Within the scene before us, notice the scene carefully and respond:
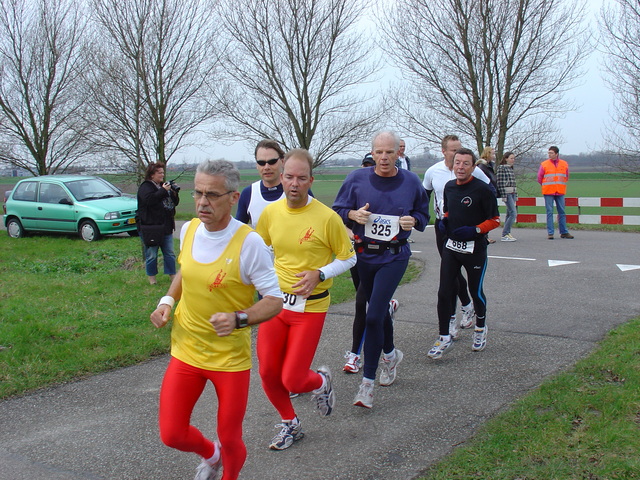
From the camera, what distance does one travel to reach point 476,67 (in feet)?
61.7

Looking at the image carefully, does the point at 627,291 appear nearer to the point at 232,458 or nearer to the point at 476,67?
the point at 232,458

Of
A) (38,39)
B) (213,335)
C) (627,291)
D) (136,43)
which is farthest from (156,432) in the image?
(38,39)

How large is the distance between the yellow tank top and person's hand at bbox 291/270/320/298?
2.17ft

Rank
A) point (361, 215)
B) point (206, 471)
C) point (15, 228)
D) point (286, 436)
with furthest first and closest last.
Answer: point (15, 228)
point (361, 215)
point (286, 436)
point (206, 471)

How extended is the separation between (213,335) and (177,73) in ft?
54.3

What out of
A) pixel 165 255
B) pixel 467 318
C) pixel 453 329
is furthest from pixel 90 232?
pixel 453 329

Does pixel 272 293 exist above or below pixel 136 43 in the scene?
below

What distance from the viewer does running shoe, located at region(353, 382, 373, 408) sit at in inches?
188

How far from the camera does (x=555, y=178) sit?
47.8 ft

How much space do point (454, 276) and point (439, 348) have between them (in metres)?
0.70

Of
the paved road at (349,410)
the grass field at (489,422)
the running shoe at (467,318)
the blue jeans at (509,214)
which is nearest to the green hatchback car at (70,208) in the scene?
the grass field at (489,422)

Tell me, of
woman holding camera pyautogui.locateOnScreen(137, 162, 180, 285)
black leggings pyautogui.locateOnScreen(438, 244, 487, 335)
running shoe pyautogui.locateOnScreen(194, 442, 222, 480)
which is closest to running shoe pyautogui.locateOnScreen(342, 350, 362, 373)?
black leggings pyautogui.locateOnScreen(438, 244, 487, 335)

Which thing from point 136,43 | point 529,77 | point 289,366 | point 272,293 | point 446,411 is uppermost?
point 136,43

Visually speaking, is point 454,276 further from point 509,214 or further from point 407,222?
point 509,214
